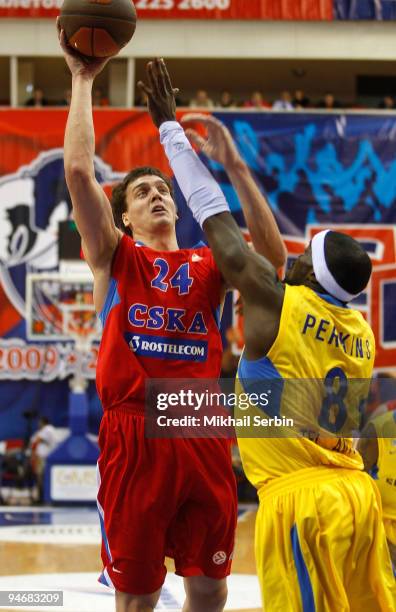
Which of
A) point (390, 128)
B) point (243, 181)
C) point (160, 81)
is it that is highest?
point (390, 128)

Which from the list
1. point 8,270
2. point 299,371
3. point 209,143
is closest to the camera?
point 299,371

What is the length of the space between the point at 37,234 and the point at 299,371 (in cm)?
1200

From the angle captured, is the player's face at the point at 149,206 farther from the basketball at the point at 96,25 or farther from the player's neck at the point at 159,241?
the basketball at the point at 96,25

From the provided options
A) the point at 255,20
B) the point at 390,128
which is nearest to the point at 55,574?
the point at 390,128

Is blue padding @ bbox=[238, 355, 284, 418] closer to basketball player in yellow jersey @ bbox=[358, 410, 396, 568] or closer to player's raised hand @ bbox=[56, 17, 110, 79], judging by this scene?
player's raised hand @ bbox=[56, 17, 110, 79]

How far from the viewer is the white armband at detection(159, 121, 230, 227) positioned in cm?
379

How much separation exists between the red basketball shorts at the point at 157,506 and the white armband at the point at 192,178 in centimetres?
114

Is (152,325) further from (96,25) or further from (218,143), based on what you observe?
(96,25)

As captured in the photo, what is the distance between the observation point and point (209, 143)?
4.45 meters

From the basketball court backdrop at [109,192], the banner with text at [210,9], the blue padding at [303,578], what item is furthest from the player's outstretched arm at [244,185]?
the banner with text at [210,9]

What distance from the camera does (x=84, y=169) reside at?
435cm

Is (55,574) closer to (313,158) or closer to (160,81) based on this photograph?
(160,81)

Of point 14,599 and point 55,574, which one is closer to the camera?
point 14,599

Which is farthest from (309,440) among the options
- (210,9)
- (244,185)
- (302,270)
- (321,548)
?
(210,9)
